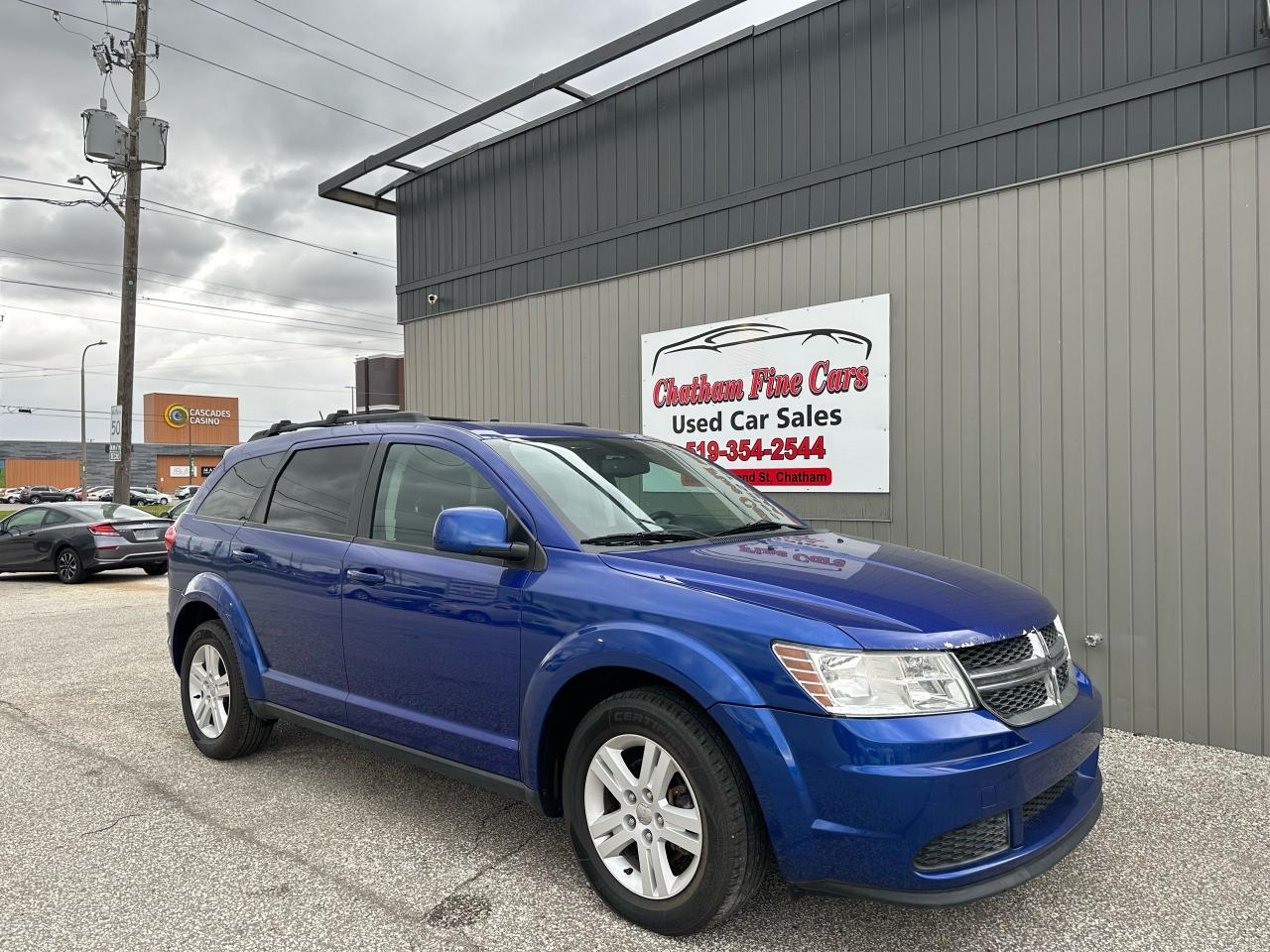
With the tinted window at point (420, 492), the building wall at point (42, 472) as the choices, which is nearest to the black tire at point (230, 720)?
the tinted window at point (420, 492)

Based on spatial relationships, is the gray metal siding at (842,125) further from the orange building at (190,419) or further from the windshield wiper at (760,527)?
Answer: the orange building at (190,419)

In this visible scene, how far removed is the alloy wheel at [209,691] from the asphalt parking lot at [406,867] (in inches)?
8.3

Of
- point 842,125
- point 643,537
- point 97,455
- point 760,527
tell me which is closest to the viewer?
point 643,537

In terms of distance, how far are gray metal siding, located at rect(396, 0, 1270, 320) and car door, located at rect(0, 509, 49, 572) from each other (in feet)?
31.3

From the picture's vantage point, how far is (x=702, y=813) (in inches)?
107

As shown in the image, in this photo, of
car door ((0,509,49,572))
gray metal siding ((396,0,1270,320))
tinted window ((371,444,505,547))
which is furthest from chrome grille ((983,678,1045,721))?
car door ((0,509,49,572))

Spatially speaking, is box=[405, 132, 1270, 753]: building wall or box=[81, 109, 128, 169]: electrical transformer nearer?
box=[405, 132, 1270, 753]: building wall

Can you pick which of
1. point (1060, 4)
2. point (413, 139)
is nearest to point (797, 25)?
point (1060, 4)

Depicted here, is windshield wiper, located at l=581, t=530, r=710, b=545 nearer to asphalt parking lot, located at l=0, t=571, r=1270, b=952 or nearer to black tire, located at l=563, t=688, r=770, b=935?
black tire, located at l=563, t=688, r=770, b=935

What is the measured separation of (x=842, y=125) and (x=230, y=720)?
18.5 feet

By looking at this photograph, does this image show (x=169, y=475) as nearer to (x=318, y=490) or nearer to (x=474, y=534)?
(x=318, y=490)

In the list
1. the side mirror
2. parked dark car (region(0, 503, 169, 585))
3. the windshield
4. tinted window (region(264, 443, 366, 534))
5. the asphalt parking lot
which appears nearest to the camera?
the asphalt parking lot

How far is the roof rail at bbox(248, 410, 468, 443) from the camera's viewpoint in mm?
4227

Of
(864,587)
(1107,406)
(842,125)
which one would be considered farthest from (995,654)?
(842,125)
